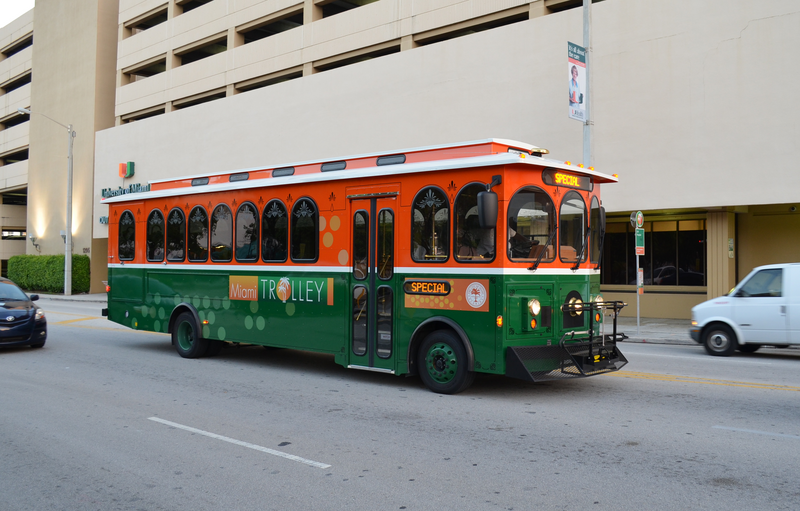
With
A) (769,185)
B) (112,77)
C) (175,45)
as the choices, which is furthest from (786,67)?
(112,77)

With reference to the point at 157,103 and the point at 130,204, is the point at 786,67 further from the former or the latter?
the point at 157,103

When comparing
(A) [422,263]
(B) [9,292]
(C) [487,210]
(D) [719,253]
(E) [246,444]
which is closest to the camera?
(E) [246,444]

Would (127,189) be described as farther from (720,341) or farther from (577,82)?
(720,341)

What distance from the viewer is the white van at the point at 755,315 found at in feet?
40.7

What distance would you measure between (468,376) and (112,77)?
42.1m

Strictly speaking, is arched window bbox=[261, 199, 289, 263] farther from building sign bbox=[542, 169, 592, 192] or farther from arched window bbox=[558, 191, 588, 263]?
arched window bbox=[558, 191, 588, 263]

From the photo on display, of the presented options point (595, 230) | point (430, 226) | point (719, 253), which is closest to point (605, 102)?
point (719, 253)

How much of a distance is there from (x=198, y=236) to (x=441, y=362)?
592cm

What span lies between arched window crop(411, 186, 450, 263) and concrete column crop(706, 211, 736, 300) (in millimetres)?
13773

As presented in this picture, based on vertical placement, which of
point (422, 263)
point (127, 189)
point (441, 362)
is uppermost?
point (127, 189)

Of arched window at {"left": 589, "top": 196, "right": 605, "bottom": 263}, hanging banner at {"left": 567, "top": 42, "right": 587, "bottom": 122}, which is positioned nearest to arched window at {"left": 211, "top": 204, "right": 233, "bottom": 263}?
arched window at {"left": 589, "top": 196, "right": 605, "bottom": 263}

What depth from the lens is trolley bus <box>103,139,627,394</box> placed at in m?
8.40

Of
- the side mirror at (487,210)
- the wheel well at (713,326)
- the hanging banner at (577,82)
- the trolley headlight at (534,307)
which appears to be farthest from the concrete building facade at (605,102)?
the side mirror at (487,210)

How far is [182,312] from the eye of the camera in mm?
12969
